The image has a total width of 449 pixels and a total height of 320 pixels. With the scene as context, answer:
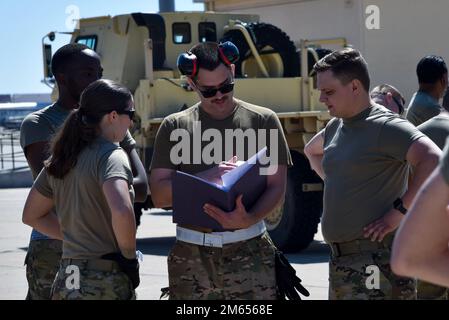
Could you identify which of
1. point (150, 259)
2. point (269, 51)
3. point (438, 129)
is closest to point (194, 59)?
point (438, 129)

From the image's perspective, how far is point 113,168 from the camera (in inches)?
161

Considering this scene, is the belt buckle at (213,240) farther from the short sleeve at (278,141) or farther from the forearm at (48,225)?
the forearm at (48,225)

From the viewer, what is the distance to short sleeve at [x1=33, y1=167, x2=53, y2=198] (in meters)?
4.33

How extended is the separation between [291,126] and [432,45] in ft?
24.3

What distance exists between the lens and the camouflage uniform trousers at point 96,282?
13.5 feet

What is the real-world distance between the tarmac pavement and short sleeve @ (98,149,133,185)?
432 cm

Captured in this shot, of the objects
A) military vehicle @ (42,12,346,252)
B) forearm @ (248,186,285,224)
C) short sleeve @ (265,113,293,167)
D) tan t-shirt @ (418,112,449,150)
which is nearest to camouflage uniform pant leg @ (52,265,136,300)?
forearm @ (248,186,285,224)

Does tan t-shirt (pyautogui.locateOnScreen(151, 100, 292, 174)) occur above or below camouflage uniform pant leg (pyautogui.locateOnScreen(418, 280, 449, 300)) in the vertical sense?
above

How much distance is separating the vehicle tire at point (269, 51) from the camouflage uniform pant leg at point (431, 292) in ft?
23.4

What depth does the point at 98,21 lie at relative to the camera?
13.2 m

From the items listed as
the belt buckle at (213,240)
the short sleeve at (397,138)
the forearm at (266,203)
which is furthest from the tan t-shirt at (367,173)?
the belt buckle at (213,240)

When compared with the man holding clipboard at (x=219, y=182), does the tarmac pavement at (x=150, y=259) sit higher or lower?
lower

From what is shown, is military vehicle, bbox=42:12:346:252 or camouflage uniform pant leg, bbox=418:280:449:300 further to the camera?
military vehicle, bbox=42:12:346:252

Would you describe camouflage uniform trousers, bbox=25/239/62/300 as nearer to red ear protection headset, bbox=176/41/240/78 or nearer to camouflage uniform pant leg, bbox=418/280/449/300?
red ear protection headset, bbox=176/41/240/78
